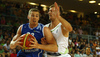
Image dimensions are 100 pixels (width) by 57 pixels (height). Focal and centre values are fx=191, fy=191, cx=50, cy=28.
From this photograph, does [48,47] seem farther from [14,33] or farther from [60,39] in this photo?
[14,33]

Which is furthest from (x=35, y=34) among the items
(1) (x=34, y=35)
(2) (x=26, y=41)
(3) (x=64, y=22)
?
(3) (x=64, y=22)

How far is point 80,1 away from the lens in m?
13.3

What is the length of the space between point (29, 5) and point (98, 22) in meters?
7.81

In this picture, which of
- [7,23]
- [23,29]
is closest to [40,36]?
[23,29]

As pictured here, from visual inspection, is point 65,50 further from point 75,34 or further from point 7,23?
point 75,34

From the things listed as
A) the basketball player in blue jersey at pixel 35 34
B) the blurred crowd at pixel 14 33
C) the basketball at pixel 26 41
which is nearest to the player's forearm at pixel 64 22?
the basketball player in blue jersey at pixel 35 34

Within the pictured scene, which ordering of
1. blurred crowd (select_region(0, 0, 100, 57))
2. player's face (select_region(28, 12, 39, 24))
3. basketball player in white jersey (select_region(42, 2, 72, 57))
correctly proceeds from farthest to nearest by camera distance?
blurred crowd (select_region(0, 0, 100, 57)) < basketball player in white jersey (select_region(42, 2, 72, 57)) < player's face (select_region(28, 12, 39, 24))

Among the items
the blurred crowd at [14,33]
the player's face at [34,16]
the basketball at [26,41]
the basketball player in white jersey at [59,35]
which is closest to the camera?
the basketball at [26,41]

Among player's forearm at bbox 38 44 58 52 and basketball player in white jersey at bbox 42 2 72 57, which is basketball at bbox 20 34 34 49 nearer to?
player's forearm at bbox 38 44 58 52

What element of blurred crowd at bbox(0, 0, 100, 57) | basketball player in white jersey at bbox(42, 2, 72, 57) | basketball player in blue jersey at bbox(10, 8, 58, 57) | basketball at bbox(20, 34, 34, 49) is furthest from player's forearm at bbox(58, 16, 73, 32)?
blurred crowd at bbox(0, 0, 100, 57)

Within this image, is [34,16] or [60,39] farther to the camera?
[60,39]

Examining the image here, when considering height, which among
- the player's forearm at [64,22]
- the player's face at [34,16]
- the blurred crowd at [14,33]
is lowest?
the blurred crowd at [14,33]

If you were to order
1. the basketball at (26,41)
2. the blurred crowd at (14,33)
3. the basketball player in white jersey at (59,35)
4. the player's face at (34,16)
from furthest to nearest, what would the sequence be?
the blurred crowd at (14,33) → the basketball player in white jersey at (59,35) → the player's face at (34,16) → the basketball at (26,41)

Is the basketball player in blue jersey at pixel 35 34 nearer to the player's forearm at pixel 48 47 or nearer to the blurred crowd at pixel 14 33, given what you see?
the player's forearm at pixel 48 47
